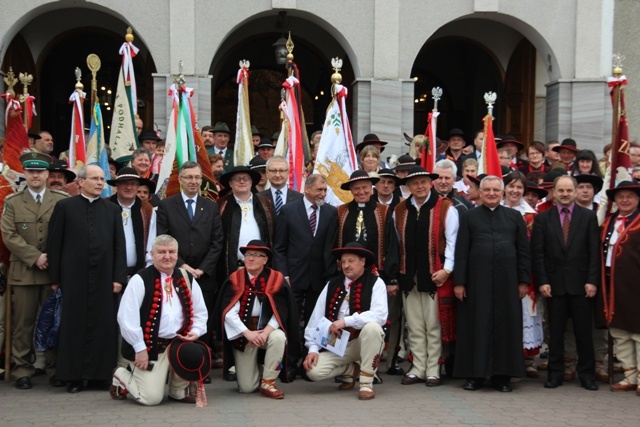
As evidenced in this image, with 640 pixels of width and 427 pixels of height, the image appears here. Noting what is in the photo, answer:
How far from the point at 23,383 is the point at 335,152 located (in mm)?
4249

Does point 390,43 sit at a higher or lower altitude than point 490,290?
higher

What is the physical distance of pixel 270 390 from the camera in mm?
7445

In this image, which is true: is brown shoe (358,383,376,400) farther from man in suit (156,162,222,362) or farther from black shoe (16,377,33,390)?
black shoe (16,377,33,390)

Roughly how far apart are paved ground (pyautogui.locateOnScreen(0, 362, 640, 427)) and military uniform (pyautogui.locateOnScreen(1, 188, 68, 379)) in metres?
0.38

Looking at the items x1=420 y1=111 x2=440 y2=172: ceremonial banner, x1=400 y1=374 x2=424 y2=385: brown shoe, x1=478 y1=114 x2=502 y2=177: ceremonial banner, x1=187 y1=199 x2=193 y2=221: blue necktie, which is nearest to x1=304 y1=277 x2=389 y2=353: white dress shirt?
x1=400 y1=374 x2=424 y2=385: brown shoe

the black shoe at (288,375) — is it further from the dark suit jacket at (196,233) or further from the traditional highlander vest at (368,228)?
the traditional highlander vest at (368,228)

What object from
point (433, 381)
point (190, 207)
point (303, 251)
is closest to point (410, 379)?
point (433, 381)

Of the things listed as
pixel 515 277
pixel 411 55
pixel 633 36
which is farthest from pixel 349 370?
pixel 633 36

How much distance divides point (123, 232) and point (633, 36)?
11.2 meters

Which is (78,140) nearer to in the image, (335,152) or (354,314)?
(335,152)

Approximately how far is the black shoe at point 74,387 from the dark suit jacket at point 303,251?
6.74 ft

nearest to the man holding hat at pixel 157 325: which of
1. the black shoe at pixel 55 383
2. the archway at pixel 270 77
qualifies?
the black shoe at pixel 55 383

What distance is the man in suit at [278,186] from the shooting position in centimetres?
880

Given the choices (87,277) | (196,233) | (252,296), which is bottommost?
(252,296)
